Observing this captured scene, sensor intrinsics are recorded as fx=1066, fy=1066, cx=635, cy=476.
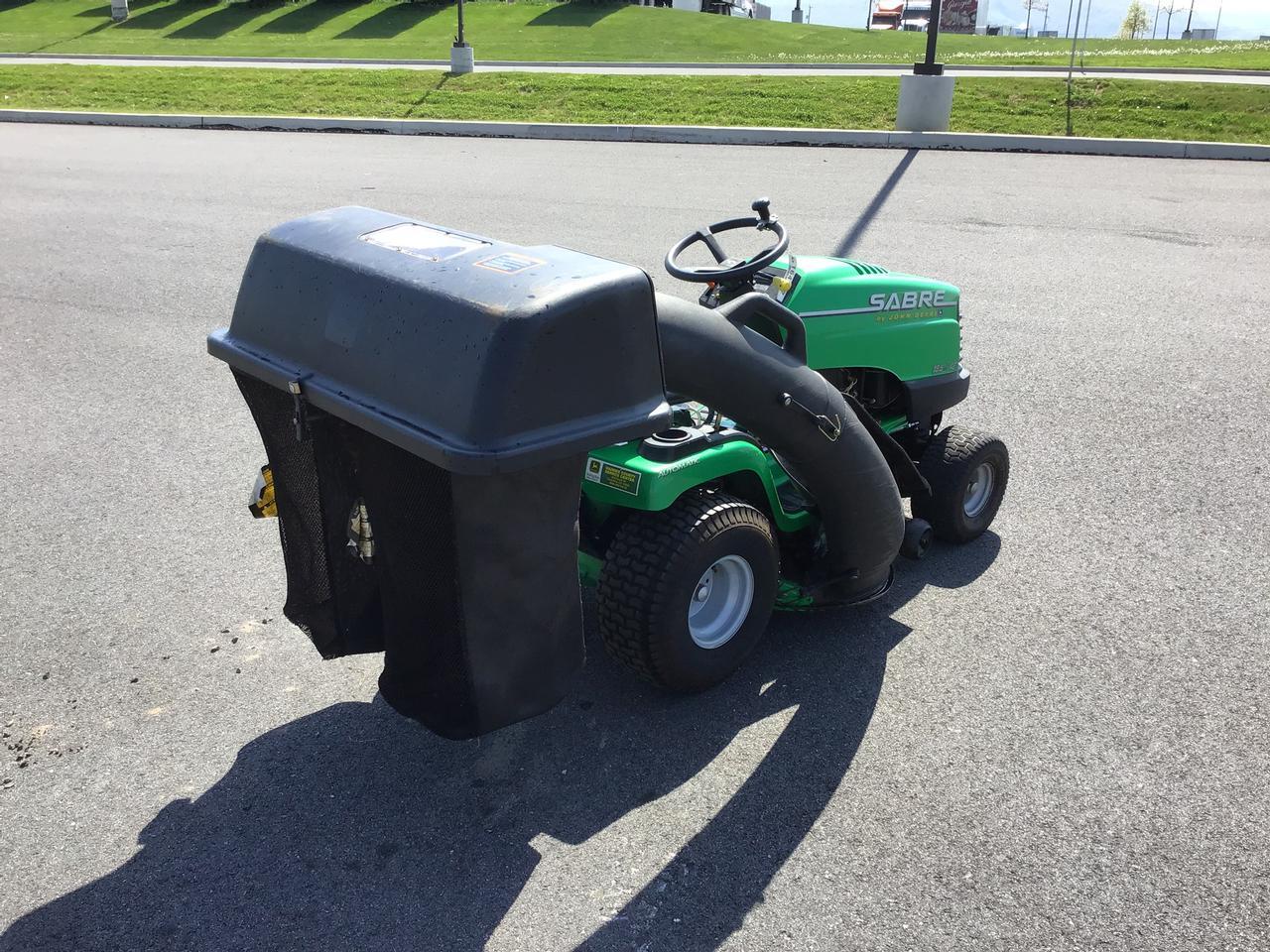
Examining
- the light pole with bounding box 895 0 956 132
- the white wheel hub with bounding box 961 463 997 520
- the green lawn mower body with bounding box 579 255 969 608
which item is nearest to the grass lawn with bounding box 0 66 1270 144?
the light pole with bounding box 895 0 956 132

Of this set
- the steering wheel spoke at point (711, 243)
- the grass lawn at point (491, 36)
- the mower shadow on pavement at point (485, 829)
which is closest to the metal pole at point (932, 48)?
the grass lawn at point (491, 36)

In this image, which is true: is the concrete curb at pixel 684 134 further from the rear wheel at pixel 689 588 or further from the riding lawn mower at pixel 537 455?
the rear wheel at pixel 689 588

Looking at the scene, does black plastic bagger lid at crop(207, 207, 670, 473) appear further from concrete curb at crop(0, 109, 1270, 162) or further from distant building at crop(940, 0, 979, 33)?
distant building at crop(940, 0, 979, 33)

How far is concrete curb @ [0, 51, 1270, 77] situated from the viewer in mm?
20875

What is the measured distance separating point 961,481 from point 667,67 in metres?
21.9

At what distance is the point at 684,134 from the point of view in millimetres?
14977

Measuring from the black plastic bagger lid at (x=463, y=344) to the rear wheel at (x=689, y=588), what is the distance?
65 cm

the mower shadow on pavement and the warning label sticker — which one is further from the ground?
the warning label sticker

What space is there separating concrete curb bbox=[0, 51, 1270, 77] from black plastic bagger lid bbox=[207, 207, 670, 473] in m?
19.3

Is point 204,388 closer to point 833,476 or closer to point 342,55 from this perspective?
point 833,476

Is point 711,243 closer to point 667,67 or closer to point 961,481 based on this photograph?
point 961,481

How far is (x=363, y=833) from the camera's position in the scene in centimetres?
285

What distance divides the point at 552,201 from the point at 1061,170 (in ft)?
19.8

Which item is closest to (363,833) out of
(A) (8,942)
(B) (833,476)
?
(A) (8,942)
